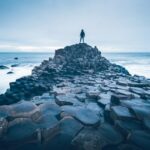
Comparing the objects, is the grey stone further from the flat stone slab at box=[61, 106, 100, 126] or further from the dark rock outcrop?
the dark rock outcrop

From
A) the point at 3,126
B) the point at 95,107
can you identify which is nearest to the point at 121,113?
the point at 95,107

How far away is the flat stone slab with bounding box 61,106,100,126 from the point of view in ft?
11.1

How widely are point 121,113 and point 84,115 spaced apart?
2.55ft

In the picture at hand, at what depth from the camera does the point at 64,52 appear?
15305 mm

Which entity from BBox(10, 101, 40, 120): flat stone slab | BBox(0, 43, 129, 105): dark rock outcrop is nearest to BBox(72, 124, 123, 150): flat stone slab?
BBox(10, 101, 40, 120): flat stone slab

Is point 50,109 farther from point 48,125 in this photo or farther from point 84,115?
point 84,115

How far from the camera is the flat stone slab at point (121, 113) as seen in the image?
340 centimetres

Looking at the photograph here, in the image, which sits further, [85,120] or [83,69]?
[83,69]

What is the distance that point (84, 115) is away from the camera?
364 cm

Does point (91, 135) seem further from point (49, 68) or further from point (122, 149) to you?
point (49, 68)

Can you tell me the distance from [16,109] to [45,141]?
1010 mm

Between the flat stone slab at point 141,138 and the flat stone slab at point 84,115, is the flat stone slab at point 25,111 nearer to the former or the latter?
the flat stone slab at point 84,115

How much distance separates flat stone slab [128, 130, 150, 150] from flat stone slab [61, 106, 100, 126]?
0.72 metres

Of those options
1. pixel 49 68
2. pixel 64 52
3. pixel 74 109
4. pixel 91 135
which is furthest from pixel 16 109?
pixel 64 52
